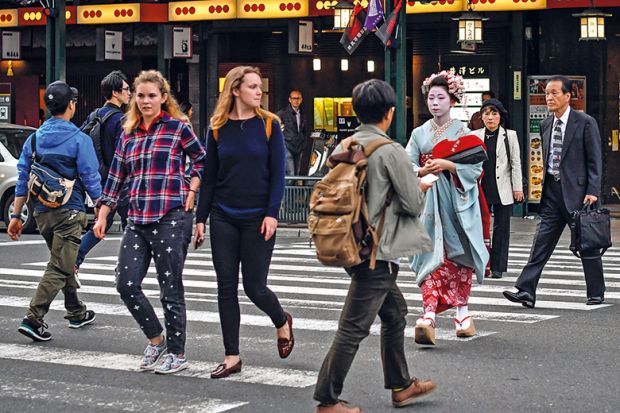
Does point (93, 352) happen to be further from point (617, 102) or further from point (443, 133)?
point (617, 102)

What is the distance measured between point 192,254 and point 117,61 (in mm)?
13439

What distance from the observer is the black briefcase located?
11.3 m

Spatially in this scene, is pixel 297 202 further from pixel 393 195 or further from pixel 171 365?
pixel 393 195

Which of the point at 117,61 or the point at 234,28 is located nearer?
the point at 234,28

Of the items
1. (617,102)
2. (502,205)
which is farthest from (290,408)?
(617,102)

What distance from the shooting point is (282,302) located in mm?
11930

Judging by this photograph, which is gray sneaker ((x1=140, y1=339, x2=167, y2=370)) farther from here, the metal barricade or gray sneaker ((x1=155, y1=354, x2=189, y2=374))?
the metal barricade

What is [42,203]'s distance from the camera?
9.72m

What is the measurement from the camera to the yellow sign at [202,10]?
26234 mm

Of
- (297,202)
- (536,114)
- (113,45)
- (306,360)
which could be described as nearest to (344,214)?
(306,360)

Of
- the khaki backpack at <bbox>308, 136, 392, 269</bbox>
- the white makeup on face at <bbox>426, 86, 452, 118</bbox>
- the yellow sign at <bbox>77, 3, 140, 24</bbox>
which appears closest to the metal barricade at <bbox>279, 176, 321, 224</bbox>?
the yellow sign at <bbox>77, 3, 140, 24</bbox>

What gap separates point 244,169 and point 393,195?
4.34ft

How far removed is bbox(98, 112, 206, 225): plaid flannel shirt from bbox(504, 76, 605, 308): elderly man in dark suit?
393 cm

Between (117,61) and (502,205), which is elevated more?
(117,61)
